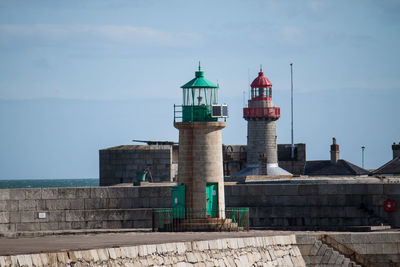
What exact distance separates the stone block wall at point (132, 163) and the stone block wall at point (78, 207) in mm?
15363

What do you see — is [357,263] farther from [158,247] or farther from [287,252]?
[158,247]

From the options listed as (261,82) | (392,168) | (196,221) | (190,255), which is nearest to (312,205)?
(196,221)

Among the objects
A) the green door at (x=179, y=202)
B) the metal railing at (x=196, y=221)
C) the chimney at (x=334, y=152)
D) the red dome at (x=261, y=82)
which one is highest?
the red dome at (x=261, y=82)

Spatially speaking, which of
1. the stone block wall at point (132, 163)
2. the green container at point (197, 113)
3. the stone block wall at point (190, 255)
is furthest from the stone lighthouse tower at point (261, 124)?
the stone block wall at point (190, 255)

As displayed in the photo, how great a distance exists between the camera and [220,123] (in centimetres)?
2595

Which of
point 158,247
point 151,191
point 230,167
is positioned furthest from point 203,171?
point 230,167

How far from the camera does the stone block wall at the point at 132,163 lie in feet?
146

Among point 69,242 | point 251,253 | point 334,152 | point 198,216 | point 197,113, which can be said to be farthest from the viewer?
point 334,152

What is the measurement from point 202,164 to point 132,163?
761 inches

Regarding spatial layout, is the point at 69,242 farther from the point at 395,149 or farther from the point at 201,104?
the point at 395,149

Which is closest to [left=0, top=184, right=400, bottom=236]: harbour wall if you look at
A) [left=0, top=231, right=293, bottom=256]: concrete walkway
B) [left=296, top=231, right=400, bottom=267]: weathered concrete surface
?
[left=296, top=231, right=400, bottom=267]: weathered concrete surface

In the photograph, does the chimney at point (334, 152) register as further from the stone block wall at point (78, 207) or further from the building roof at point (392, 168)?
the stone block wall at point (78, 207)

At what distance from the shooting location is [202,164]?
25.6 metres

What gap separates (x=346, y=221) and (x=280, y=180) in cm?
778
